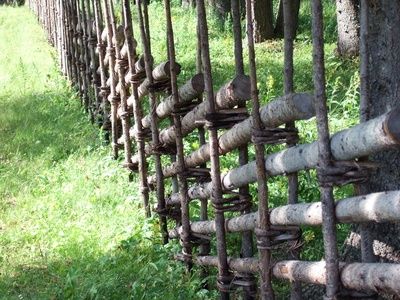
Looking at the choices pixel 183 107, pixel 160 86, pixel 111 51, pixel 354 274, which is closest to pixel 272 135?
pixel 354 274

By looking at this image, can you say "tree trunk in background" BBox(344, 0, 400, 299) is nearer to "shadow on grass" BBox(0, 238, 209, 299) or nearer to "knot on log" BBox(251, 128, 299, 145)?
"knot on log" BBox(251, 128, 299, 145)

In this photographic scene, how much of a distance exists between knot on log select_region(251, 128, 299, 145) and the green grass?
1025 mm

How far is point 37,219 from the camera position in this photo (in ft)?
22.1

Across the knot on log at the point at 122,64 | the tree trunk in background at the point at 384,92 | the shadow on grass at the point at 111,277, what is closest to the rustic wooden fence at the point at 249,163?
the knot on log at the point at 122,64

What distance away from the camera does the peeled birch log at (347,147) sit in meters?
2.97

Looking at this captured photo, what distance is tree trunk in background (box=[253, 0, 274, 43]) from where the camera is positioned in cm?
1347

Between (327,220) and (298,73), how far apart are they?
23.4ft

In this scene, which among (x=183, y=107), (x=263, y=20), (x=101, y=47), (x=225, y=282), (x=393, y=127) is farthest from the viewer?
(x=263, y=20)

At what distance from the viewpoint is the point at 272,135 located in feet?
13.0

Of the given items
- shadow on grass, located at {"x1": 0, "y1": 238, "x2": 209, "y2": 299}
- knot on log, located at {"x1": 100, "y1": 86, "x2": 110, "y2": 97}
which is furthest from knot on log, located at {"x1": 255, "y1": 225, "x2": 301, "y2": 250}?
knot on log, located at {"x1": 100, "y1": 86, "x2": 110, "y2": 97}

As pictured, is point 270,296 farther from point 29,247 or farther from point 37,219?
point 37,219

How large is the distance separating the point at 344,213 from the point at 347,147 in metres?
0.29

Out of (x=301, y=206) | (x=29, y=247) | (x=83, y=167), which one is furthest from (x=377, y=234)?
(x=83, y=167)

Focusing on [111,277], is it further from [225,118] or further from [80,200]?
[80,200]
